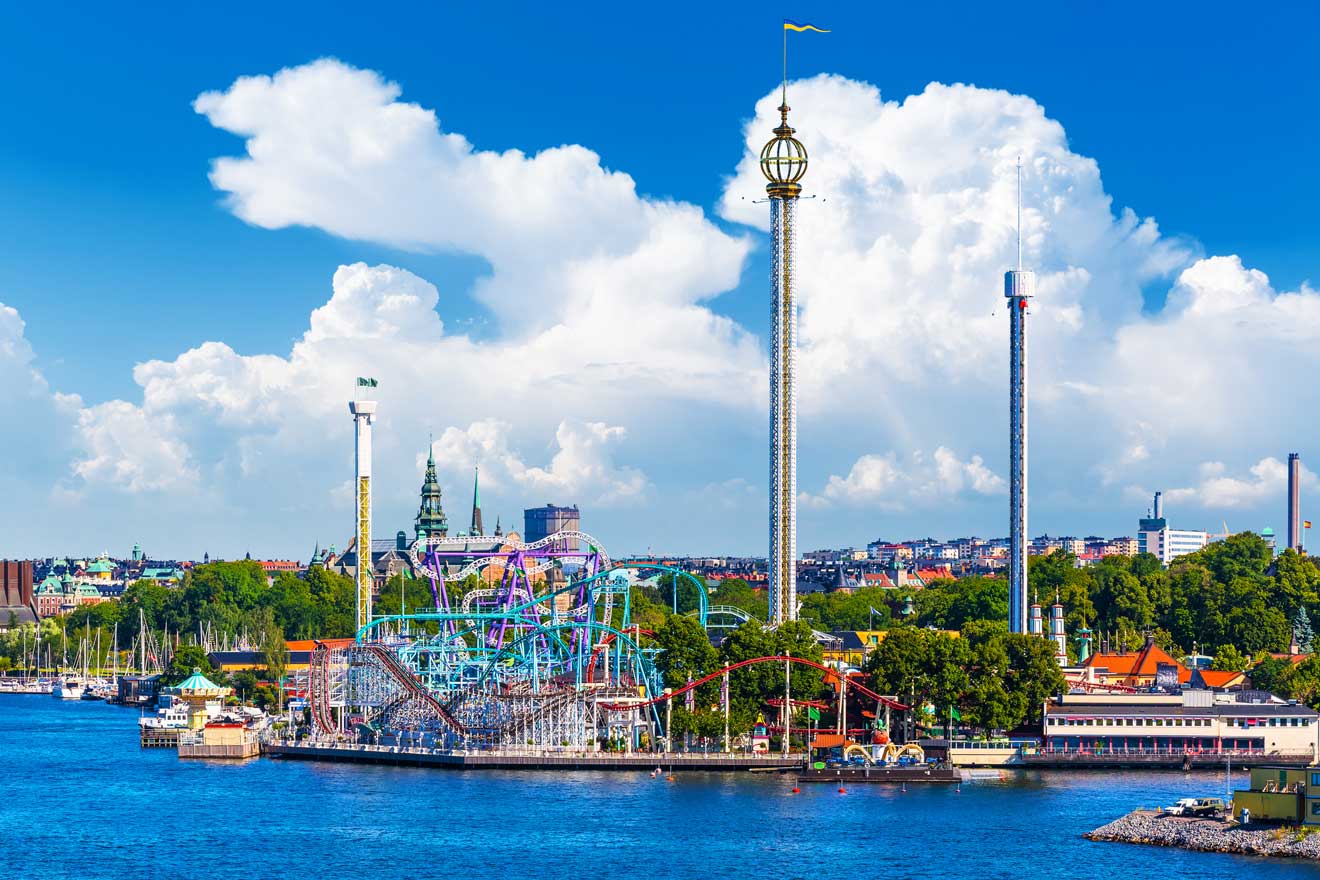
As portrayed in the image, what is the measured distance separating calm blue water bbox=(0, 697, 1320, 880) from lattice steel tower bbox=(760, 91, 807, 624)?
141 feet

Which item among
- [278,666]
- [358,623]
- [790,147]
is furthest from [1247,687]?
[278,666]

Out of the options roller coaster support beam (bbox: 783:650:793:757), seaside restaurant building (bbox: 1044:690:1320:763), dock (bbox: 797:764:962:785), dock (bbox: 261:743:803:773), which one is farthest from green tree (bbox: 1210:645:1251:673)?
dock (bbox: 261:743:803:773)

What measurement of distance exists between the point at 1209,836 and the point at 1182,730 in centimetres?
3457

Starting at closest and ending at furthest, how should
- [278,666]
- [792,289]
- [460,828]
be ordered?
1. [460,828]
2. [792,289]
3. [278,666]

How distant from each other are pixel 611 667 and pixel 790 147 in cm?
4354

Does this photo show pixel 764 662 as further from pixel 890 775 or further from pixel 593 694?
pixel 890 775

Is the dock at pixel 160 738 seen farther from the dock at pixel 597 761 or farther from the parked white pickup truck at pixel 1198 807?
the parked white pickup truck at pixel 1198 807

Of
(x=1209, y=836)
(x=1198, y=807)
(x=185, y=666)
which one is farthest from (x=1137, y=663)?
(x=185, y=666)

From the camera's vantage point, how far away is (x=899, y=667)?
4754 inches

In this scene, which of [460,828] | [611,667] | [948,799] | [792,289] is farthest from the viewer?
[792,289]

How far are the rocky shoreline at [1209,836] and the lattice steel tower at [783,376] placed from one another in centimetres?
6503

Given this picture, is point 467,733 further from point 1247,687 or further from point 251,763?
point 1247,687

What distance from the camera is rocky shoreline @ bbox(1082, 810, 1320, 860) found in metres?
80.4

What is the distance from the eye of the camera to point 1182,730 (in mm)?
117062
